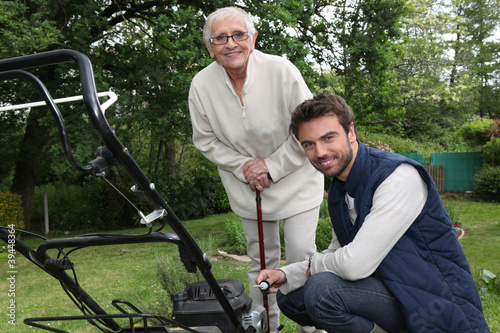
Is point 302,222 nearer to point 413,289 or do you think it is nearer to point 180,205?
point 413,289

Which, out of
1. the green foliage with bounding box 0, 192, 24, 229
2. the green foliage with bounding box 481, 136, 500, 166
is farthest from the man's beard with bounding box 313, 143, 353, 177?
the green foliage with bounding box 481, 136, 500, 166

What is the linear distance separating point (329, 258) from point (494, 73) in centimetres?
2936

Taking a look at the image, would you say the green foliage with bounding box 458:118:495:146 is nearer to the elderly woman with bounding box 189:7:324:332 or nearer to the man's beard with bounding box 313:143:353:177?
the elderly woman with bounding box 189:7:324:332

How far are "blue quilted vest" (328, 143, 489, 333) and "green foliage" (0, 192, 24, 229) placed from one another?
24.8ft

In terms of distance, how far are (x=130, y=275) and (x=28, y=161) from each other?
4962mm

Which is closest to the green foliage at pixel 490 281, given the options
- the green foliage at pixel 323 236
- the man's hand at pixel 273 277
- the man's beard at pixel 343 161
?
the green foliage at pixel 323 236

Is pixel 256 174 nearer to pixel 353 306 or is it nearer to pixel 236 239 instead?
pixel 353 306

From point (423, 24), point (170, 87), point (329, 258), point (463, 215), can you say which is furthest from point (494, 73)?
point (329, 258)

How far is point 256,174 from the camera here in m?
2.87

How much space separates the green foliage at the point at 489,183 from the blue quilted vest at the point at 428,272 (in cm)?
1231

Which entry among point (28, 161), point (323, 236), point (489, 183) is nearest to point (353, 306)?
point (323, 236)

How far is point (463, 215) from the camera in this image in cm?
1095

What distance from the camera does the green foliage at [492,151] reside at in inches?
534

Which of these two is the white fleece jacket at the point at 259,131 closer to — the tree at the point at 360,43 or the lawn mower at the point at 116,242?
the lawn mower at the point at 116,242
